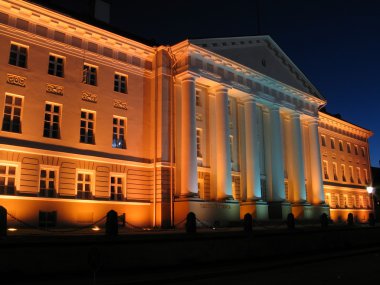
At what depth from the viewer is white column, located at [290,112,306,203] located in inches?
1446

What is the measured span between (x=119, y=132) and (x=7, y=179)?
8.09 m

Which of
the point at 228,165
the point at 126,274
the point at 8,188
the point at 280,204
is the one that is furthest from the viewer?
the point at 280,204

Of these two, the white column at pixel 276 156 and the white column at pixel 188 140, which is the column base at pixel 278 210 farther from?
the white column at pixel 188 140

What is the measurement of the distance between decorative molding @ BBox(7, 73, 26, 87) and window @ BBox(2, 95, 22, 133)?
2.52 feet

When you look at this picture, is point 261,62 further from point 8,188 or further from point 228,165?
point 8,188

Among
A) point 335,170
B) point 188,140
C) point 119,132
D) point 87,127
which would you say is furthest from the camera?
point 335,170

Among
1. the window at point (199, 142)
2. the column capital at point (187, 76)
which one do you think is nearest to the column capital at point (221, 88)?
the column capital at point (187, 76)

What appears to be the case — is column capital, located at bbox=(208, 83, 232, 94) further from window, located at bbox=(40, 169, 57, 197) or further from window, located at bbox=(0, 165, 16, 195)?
window, located at bbox=(0, 165, 16, 195)

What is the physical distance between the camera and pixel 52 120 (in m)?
23.7

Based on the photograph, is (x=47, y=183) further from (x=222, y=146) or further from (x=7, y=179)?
(x=222, y=146)

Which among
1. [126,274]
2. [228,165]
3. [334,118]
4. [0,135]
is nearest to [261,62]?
[228,165]

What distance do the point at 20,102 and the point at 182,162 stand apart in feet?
35.9

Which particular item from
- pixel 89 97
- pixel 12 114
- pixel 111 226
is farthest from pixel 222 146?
pixel 111 226

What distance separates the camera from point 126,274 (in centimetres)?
1248
